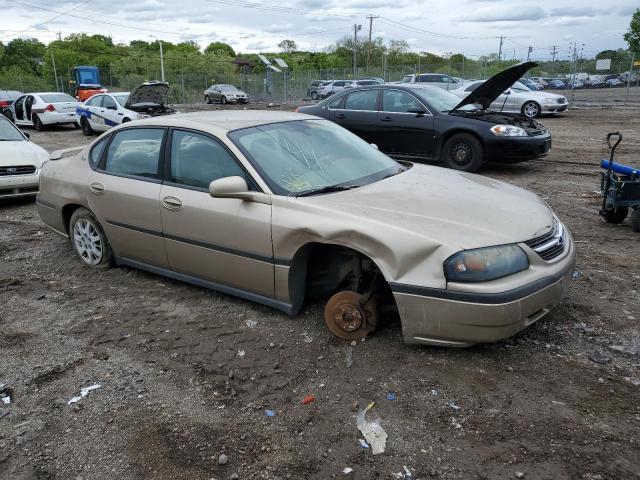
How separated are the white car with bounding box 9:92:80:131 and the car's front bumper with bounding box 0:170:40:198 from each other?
12522mm

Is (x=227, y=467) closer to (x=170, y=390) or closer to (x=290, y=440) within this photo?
(x=290, y=440)

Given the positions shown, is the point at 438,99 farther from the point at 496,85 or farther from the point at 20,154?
the point at 20,154

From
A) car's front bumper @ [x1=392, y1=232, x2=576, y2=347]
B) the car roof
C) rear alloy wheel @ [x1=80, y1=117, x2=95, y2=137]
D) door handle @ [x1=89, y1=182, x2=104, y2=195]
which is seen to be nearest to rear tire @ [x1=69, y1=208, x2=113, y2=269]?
door handle @ [x1=89, y1=182, x2=104, y2=195]

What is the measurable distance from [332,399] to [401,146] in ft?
24.0

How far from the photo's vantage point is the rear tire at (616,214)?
6188 millimetres

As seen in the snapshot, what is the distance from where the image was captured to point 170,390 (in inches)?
129

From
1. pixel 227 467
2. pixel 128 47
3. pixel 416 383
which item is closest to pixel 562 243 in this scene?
pixel 416 383

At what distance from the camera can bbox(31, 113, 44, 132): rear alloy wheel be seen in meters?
19.9

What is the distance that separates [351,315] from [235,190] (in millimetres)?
1145

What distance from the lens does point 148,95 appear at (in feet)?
53.1

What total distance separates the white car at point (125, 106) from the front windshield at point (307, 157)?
12.2 meters

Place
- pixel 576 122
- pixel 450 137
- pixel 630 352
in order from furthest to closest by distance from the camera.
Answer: pixel 576 122, pixel 450 137, pixel 630 352

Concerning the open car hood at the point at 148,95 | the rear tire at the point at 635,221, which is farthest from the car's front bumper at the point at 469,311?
the open car hood at the point at 148,95

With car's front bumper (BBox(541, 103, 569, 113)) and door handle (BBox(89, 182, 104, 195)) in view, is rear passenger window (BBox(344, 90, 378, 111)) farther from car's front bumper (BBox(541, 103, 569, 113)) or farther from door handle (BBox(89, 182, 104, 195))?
car's front bumper (BBox(541, 103, 569, 113))
